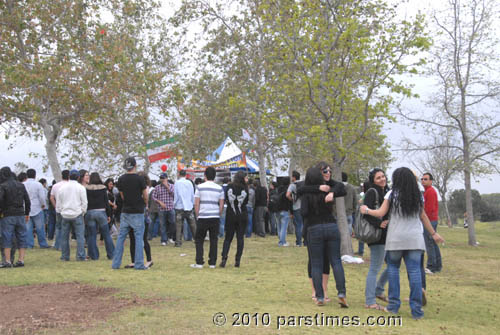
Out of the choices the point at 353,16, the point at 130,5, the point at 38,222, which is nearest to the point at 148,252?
the point at 38,222

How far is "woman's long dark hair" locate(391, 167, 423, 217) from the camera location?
6.31 m

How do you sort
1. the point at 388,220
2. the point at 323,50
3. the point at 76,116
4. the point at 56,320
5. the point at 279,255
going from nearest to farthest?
the point at 56,320, the point at 388,220, the point at 323,50, the point at 279,255, the point at 76,116

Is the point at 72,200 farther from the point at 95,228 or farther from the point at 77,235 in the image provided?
the point at 95,228

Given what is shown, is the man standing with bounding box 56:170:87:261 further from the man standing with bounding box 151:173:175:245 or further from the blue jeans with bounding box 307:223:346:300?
the blue jeans with bounding box 307:223:346:300

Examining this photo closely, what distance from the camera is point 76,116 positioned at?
1738cm

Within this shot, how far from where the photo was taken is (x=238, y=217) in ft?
34.2

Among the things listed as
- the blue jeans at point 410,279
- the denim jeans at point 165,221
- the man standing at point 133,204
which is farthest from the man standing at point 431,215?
the denim jeans at point 165,221

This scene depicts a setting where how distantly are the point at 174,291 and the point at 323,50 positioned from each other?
7198 mm

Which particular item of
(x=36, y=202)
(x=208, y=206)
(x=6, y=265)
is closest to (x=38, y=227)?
(x=36, y=202)

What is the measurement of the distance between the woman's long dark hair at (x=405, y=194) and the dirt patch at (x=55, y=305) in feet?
11.2

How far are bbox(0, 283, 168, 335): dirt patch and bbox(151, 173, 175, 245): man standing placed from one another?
22.1ft

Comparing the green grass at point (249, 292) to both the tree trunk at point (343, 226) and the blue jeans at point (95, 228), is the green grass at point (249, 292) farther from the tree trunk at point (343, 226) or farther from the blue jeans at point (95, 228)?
the tree trunk at point (343, 226)

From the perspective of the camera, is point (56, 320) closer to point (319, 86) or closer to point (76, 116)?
point (319, 86)

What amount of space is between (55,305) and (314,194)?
365 cm
